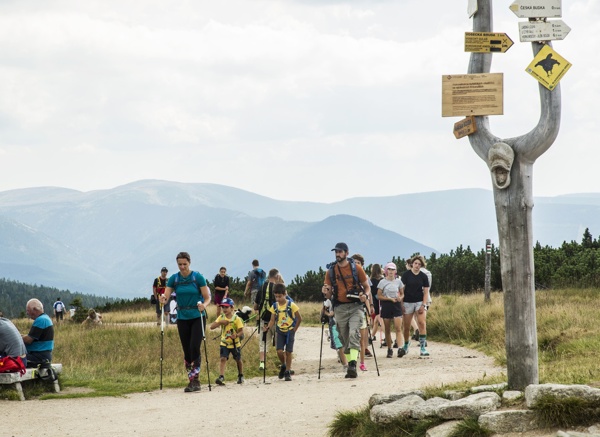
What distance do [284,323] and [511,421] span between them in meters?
6.99

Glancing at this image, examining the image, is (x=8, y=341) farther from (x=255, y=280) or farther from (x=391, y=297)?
(x=255, y=280)

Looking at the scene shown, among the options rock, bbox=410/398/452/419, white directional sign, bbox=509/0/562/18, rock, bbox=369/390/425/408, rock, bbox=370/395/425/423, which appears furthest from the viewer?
rock, bbox=369/390/425/408

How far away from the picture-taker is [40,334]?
14.0 metres

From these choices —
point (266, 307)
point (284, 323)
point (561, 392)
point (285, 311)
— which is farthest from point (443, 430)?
point (266, 307)

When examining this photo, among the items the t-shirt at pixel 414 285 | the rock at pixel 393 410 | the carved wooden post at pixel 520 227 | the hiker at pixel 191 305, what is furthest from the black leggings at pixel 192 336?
the carved wooden post at pixel 520 227

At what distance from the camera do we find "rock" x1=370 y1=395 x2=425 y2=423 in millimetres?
8414

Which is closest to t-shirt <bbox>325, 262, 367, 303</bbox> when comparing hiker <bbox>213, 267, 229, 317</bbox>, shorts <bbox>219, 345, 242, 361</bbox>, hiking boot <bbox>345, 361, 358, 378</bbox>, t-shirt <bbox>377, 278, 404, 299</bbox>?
hiking boot <bbox>345, 361, 358, 378</bbox>

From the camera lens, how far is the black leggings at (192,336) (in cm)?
1346

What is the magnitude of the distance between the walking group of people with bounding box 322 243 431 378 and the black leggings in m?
1.93

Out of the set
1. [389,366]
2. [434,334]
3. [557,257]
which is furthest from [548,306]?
[557,257]

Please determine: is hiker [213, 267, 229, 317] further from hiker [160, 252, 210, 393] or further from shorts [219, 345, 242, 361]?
hiker [160, 252, 210, 393]

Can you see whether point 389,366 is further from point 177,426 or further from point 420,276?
point 177,426

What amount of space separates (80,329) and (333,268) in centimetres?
1304

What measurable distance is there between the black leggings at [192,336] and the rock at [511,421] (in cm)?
649
